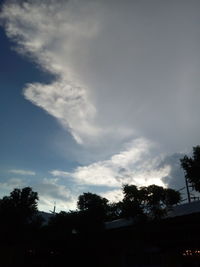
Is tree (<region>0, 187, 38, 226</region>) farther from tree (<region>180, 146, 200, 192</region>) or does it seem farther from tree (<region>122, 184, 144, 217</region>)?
tree (<region>180, 146, 200, 192</region>)

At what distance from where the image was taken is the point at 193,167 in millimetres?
25312

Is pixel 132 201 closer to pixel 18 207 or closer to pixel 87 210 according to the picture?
pixel 87 210

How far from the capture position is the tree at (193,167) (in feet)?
82.4

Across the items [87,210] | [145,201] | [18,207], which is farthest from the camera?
[18,207]

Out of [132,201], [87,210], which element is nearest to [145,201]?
[132,201]

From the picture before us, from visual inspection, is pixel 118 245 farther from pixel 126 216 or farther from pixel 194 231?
pixel 194 231

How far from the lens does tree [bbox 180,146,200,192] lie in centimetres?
2511

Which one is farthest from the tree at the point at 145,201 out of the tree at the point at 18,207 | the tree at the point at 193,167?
the tree at the point at 18,207

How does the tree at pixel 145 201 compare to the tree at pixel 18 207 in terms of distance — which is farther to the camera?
the tree at pixel 18 207

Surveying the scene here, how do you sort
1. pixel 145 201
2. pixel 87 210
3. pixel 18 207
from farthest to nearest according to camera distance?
1. pixel 18 207
2. pixel 87 210
3. pixel 145 201

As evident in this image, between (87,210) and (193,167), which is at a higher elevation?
(193,167)

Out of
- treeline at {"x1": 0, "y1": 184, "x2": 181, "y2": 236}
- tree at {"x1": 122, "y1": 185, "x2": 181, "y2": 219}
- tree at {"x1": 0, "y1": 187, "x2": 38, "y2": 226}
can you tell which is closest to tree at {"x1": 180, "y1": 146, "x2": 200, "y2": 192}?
treeline at {"x1": 0, "y1": 184, "x2": 181, "y2": 236}

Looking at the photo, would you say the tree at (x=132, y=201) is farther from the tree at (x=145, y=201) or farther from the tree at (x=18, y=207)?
the tree at (x=18, y=207)

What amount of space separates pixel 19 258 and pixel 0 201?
23.1 ft
